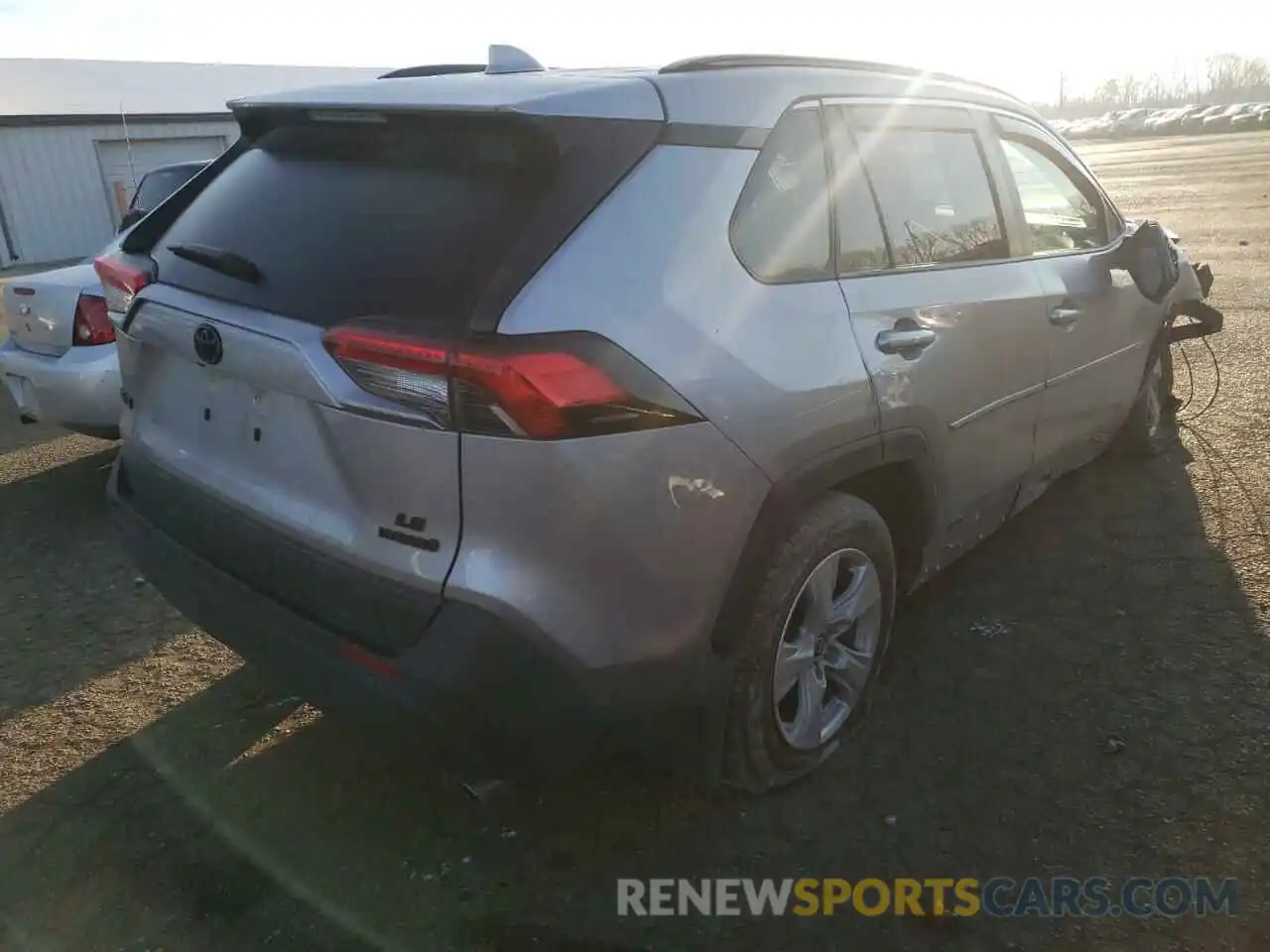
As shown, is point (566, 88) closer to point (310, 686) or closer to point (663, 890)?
point (310, 686)

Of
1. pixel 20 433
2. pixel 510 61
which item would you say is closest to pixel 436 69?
pixel 510 61

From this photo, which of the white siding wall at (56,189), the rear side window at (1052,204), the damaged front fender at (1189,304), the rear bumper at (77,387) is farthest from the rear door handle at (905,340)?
the white siding wall at (56,189)

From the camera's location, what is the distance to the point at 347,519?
217 cm

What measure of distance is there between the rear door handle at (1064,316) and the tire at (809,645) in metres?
1.25

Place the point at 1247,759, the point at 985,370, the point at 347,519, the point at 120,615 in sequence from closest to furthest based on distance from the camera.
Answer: the point at 347,519 < the point at 1247,759 < the point at 985,370 < the point at 120,615

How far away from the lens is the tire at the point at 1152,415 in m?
4.85

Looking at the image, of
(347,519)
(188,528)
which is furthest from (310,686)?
(188,528)

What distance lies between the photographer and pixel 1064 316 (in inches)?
143

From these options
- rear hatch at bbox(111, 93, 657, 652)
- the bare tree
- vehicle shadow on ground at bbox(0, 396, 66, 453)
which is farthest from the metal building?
the bare tree

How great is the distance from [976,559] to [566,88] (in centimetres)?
283

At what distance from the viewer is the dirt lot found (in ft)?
7.77

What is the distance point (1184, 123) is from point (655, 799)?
68789mm

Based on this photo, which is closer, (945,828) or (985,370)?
(945,828)

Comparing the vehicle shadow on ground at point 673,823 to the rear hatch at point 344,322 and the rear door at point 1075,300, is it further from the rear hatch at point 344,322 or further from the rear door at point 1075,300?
the rear door at point 1075,300
